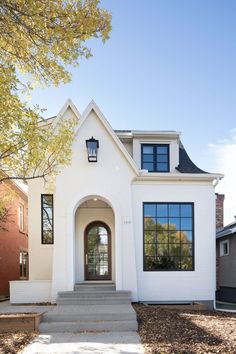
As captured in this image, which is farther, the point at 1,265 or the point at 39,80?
the point at 1,265

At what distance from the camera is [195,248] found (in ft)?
40.1

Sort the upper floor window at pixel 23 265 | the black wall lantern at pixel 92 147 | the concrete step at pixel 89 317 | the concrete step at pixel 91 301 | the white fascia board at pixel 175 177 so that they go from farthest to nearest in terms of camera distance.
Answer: the upper floor window at pixel 23 265
the white fascia board at pixel 175 177
the black wall lantern at pixel 92 147
the concrete step at pixel 91 301
the concrete step at pixel 89 317

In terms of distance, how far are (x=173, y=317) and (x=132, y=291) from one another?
2.69 meters

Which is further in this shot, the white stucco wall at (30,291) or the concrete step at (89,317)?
the white stucco wall at (30,291)

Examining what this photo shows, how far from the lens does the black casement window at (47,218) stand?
504 inches

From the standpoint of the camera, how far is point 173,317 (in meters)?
8.91

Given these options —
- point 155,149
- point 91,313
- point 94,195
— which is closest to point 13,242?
point 94,195

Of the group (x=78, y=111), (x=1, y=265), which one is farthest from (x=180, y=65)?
(x=1, y=265)

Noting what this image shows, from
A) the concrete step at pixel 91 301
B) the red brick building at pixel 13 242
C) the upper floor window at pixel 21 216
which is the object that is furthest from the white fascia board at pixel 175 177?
the upper floor window at pixel 21 216

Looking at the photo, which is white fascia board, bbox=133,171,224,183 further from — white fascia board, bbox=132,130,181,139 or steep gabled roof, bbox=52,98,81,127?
steep gabled roof, bbox=52,98,81,127

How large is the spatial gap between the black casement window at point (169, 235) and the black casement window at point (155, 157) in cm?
193

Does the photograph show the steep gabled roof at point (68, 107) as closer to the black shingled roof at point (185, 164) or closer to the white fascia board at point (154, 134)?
the white fascia board at point (154, 134)

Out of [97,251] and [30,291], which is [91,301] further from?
[97,251]

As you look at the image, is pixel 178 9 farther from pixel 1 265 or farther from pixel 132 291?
pixel 1 265
